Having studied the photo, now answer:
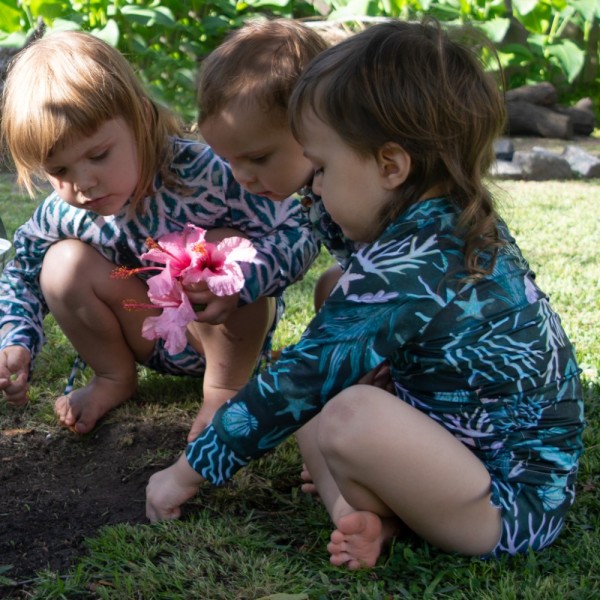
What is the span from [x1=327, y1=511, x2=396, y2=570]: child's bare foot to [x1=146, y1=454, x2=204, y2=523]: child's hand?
345 millimetres

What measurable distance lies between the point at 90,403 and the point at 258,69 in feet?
3.68

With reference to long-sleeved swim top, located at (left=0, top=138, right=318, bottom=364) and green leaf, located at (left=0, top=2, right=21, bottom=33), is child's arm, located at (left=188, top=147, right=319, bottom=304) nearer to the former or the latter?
long-sleeved swim top, located at (left=0, top=138, right=318, bottom=364)

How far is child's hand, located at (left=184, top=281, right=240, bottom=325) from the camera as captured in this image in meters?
2.33

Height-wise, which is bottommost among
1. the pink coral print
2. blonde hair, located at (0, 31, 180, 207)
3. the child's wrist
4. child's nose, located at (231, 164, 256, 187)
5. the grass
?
the grass

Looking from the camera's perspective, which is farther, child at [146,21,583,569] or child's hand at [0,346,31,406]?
child's hand at [0,346,31,406]

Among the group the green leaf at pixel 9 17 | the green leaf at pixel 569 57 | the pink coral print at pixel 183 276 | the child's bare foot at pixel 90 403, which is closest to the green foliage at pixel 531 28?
the green leaf at pixel 569 57

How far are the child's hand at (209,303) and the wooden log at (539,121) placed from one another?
7.71 m

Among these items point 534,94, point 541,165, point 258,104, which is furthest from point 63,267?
point 534,94

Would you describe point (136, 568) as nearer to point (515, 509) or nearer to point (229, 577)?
point (229, 577)

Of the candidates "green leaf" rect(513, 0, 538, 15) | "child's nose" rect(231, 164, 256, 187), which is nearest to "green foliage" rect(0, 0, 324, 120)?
"green leaf" rect(513, 0, 538, 15)

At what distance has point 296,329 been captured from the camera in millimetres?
3379

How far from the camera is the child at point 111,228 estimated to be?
2.36 metres

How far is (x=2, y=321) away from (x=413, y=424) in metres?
1.42

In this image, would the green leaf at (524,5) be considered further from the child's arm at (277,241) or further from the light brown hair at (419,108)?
the light brown hair at (419,108)
